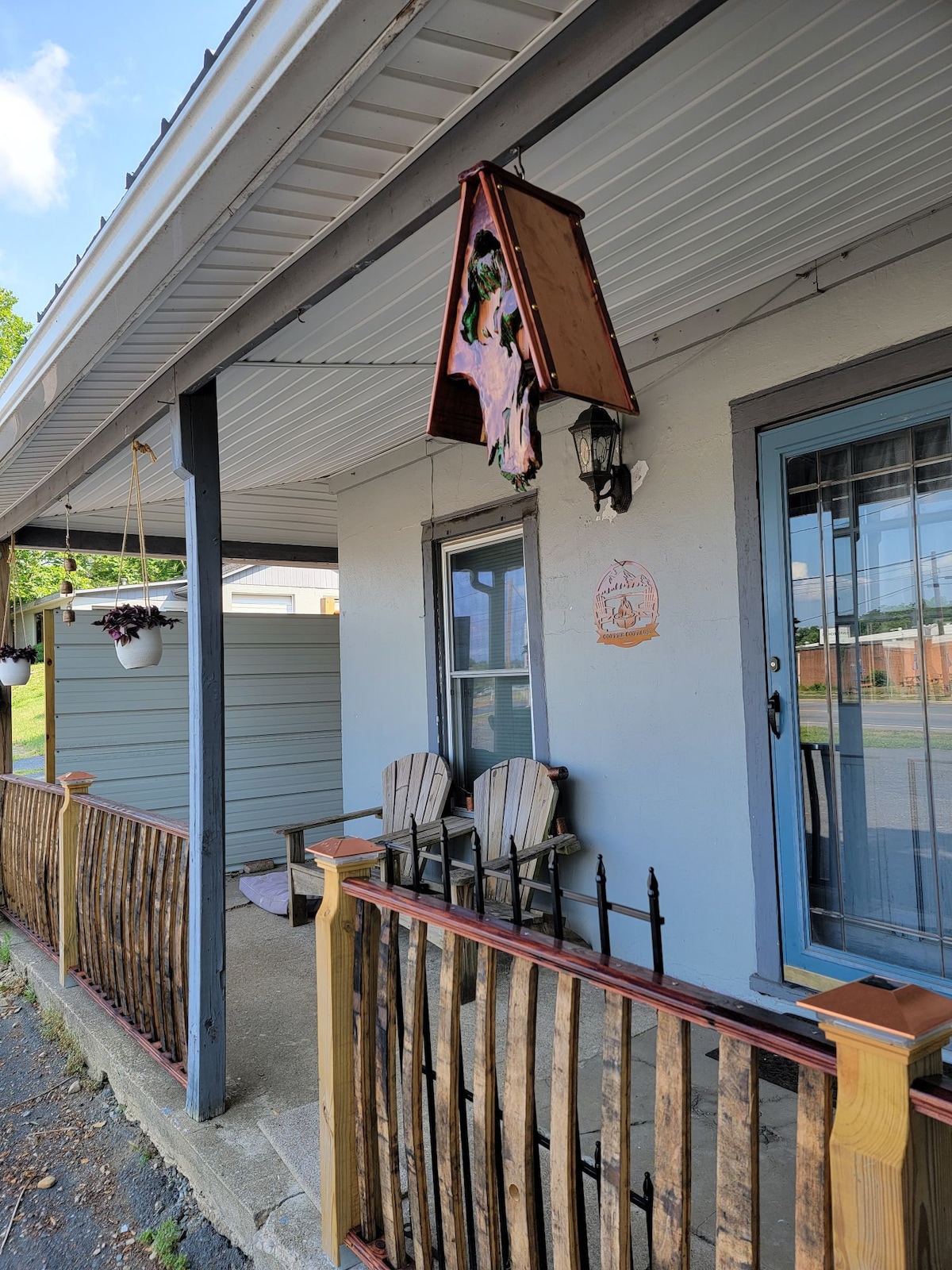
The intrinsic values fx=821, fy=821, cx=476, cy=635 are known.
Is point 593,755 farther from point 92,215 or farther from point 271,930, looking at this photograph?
point 92,215

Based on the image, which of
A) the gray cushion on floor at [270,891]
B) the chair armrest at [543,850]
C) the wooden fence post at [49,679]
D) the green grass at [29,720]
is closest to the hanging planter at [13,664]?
the wooden fence post at [49,679]

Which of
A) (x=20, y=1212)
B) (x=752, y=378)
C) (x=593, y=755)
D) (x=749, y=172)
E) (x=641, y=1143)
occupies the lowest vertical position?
(x=20, y=1212)

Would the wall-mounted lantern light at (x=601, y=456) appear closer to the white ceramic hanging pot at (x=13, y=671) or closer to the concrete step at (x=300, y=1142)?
the concrete step at (x=300, y=1142)

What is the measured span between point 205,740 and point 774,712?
1974 mm

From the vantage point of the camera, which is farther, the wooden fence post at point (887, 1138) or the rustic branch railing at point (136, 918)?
the rustic branch railing at point (136, 918)

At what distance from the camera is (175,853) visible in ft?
9.64

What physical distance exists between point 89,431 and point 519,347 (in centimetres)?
285

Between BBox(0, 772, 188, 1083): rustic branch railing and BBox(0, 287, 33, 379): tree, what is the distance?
15890 mm

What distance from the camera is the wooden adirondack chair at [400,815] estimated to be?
13.9ft

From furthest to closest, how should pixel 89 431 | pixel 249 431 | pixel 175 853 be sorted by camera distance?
pixel 249 431
pixel 89 431
pixel 175 853

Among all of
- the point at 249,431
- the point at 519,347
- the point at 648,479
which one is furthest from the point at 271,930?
the point at 519,347

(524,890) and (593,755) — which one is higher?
(593,755)

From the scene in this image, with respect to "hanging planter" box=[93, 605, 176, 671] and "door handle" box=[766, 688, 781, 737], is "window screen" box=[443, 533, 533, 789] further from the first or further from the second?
"hanging planter" box=[93, 605, 176, 671]

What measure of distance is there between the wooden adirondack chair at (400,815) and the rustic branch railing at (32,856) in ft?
3.77
